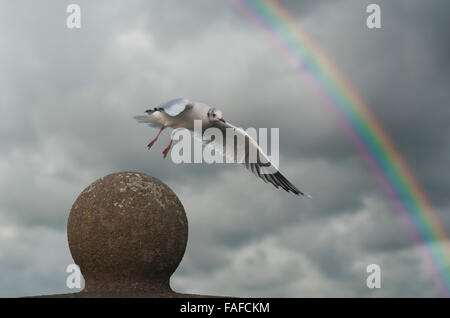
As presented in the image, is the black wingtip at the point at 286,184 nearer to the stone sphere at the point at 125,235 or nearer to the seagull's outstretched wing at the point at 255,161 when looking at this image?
the seagull's outstretched wing at the point at 255,161

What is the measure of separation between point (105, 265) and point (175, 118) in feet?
13.3

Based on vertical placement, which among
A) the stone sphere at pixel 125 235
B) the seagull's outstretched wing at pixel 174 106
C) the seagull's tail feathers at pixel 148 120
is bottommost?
the stone sphere at pixel 125 235

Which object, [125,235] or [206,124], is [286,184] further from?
[125,235]

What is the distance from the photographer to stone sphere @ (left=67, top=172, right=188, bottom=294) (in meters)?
10.8

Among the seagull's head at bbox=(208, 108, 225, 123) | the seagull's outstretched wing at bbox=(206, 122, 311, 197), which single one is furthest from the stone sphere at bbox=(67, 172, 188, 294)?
the seagull's outstretched wing at bbox=(206, 122, 311, 197)

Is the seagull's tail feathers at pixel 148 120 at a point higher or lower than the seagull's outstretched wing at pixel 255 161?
higher

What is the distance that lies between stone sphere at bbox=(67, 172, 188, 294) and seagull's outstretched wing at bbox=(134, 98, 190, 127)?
1699 millimetres

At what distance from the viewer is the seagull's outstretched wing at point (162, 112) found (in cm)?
1164

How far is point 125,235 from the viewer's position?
10.8 meters

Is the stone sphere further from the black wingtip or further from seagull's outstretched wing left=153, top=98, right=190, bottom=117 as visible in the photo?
the black wingtip

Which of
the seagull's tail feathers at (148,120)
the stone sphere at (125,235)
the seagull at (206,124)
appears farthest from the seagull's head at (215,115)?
the stone sphere at (125,235)

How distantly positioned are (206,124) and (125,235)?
3919 mm

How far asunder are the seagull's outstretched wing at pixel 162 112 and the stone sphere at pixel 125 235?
1.70m

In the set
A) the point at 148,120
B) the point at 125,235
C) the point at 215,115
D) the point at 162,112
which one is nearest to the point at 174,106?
the point at 162,112
